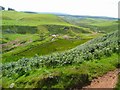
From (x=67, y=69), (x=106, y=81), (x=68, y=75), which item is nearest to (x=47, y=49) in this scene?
(x=67, y=69)

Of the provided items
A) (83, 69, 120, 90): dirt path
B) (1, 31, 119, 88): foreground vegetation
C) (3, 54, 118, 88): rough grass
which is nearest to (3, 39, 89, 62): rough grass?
(1, 31, 119, 88): foreground vegetation

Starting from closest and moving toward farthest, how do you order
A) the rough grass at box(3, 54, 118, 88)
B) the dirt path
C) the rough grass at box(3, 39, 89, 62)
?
the dirt path → the rough grass at box(3, 54, 118, 88) → the rough grass at box(3, 39, 89, 62)

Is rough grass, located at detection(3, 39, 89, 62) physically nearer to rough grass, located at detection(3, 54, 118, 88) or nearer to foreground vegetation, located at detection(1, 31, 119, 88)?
foreground vegetation, located at detection(1, 31, 119, 88)

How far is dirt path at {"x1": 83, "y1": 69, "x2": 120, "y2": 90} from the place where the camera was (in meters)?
23.8

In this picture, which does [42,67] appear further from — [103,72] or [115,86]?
[115,86]

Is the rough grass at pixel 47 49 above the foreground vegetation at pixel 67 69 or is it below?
below

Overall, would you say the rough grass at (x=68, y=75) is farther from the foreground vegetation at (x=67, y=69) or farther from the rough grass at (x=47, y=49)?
the rough grass at (x=47, y=49)

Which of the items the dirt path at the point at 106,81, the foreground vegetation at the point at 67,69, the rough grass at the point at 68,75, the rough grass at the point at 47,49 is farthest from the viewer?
the rough grass at the point at 47,49

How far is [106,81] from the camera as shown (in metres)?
24.5

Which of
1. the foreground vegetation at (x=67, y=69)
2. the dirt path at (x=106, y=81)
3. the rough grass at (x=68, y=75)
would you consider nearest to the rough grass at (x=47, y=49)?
the foreground vegetation at (x=67, y=69)

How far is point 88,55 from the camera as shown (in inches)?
1137

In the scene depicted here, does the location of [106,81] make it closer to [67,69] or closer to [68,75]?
[68,75]

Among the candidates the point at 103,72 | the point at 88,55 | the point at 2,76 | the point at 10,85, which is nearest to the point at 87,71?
the point at 103,72

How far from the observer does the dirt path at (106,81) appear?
23.8 metres
